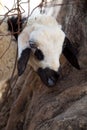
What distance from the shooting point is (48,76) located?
Result: 255 cm

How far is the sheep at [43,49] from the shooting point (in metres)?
2.55

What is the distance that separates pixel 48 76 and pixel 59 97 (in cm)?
16

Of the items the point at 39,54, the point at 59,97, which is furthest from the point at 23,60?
the point at 59,97

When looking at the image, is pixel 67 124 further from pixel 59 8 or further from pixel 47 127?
pixel 59 8

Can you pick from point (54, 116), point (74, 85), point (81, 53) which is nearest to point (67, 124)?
point (54, 116)

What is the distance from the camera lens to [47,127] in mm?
2096

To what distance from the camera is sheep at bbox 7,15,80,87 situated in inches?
100

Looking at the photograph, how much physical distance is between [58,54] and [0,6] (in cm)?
195

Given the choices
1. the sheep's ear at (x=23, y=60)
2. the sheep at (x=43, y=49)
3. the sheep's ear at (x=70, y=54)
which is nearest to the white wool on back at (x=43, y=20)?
the sheep at (x=43, y=49)

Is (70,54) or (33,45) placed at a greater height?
(33,45)

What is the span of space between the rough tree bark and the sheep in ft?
0.50

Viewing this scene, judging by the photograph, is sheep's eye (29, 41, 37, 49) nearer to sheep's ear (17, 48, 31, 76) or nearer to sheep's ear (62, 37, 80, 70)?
sheep's ear (17, 48, 31, 76)

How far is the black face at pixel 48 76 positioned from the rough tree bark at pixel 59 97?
0.26 feet

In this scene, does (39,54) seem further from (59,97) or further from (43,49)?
(59,97)
